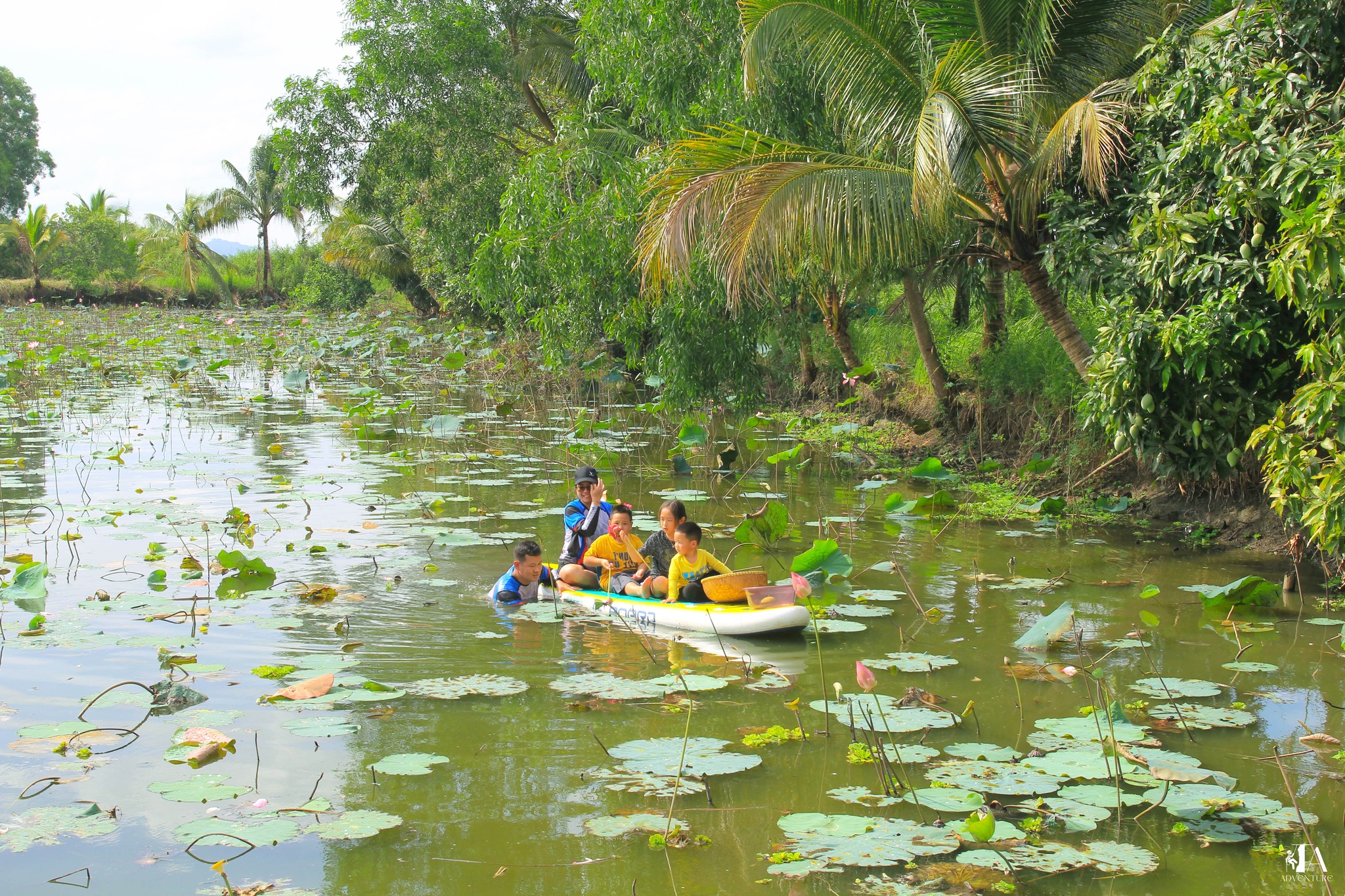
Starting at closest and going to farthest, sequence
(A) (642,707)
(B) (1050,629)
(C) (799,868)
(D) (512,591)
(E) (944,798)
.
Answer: (C) (799,868)
(E) (944,798)
(A) (642,707)
(B) (1050,629)
(D) (512,591)

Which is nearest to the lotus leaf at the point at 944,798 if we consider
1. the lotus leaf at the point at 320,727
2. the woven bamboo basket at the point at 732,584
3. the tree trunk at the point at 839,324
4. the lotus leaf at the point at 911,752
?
the lotus leaf at the point at 911,752

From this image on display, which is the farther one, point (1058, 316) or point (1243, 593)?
point (1058, 316)

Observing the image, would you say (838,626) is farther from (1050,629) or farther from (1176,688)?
(1176,688)

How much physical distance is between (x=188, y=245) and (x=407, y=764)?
159ft

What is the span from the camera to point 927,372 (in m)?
13.8

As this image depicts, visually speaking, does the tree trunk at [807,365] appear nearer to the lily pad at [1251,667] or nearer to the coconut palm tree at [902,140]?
the coconut palm tree at [902,140]

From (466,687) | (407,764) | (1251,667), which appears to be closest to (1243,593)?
(1251,667)

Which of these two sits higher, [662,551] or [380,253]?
[380,253]

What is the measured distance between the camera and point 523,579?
26.5 ft

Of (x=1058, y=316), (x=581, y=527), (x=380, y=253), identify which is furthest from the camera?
(x=380, y=253)

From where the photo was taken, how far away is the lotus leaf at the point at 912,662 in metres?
6.33

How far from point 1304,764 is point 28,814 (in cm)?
565

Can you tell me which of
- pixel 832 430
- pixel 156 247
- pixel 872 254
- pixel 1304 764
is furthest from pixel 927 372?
pixel 156 247

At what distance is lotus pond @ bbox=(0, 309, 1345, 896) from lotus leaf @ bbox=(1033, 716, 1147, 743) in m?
0.03
